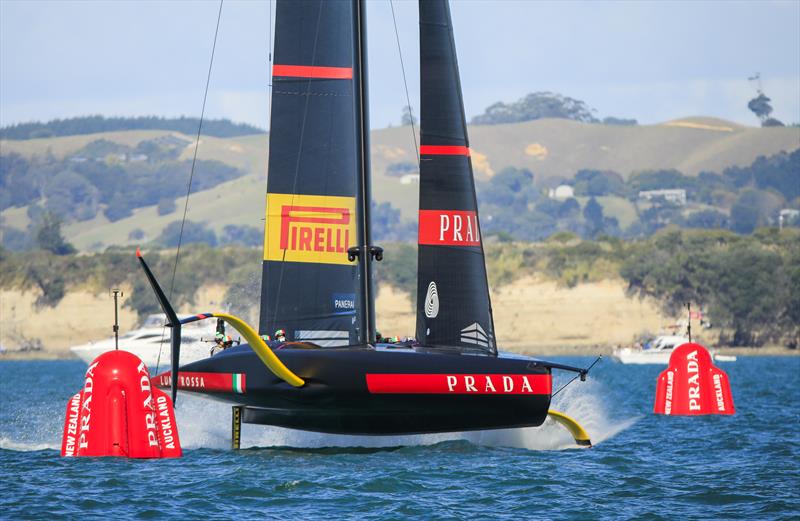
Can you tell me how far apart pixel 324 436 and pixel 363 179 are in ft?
12.5

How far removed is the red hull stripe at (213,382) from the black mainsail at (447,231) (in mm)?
2544

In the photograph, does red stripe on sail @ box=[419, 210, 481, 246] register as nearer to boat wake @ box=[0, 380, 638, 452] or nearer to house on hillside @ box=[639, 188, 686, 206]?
boat wake @ box=[0, 380, 638, 452]

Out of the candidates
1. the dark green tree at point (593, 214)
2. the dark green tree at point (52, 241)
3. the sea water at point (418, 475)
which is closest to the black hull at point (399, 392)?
the sea water at point (418, 475)

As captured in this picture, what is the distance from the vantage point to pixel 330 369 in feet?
60.1

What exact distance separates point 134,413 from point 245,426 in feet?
10.5

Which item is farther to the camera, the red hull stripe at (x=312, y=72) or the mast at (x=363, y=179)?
the red hull stripe at (x=312, y=72)

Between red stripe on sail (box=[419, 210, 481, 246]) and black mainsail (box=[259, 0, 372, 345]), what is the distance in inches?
54.7

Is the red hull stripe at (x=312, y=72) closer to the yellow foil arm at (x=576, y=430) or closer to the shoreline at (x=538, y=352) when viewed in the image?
the yellow foil arm at (x=576, y=430)

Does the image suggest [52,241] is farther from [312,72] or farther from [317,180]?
[317,180]

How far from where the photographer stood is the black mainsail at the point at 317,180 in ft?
67.5

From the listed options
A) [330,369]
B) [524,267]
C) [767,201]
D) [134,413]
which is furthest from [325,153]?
[767,201]

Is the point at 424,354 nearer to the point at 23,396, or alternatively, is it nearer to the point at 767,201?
the point at 23,396

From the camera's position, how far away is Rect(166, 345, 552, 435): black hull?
59.5 ft

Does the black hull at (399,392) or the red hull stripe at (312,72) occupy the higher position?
the red hull stripe at (312,72)
